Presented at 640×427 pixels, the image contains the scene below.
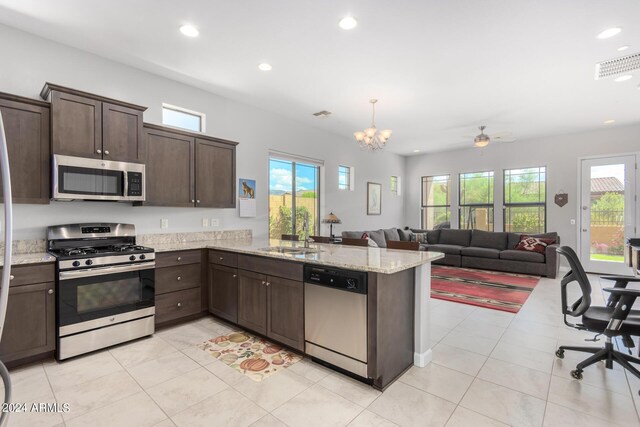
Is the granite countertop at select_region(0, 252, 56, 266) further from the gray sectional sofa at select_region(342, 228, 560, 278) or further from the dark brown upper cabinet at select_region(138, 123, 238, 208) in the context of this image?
the gray sectional sofa at select_region(342, 228, 560, 278)

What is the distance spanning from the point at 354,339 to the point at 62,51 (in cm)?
401

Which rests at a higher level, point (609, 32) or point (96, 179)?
point (609, 32)

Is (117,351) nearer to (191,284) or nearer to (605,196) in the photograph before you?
(191,284)

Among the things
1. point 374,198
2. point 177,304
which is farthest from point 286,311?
point 374,198

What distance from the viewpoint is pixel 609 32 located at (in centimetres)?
290

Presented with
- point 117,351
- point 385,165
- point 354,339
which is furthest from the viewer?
point 385,165

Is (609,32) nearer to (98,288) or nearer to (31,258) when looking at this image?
(98,288)

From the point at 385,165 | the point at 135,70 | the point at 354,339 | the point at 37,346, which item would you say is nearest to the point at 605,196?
the point at 385,165

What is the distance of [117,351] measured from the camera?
113 inches

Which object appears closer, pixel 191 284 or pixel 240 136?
pixel 191 284

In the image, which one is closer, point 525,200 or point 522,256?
point 522,256

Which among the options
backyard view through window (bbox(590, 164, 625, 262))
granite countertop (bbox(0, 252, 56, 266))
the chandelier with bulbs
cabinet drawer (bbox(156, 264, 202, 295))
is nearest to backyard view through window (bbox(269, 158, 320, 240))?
the chandelier with bulbs

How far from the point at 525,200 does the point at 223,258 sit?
7.14 metres

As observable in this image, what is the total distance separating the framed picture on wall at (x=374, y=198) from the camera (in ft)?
25.4
